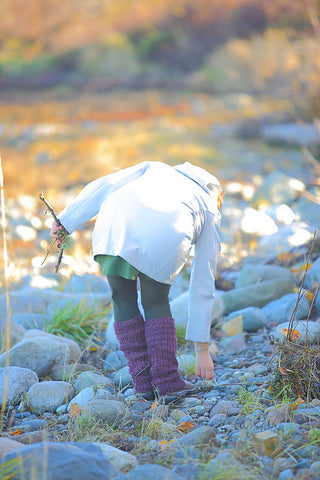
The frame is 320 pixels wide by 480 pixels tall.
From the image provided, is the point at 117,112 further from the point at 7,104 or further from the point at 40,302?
the point at 40,302

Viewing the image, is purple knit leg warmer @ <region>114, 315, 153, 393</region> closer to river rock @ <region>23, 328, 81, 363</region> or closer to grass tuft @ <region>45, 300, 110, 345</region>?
river rock @ <region>23, 328, 81, 363</region>

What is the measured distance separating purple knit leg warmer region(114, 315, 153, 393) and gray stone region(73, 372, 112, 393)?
0.17m

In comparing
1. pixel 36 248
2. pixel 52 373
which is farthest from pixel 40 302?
pixel 36 248

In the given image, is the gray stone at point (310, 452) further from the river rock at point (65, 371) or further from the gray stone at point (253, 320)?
the gray stone at point (253, 320)

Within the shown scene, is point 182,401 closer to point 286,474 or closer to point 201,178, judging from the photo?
point 286,474

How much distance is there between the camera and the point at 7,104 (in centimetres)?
1869

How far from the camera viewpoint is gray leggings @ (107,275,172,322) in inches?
88.8

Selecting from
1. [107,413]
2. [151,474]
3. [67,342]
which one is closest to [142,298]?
[107,413]

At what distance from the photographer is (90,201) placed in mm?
2293

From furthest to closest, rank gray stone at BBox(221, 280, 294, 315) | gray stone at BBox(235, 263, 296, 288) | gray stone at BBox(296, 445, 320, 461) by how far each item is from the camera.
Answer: gray stone at BBox(235, 263, 296, 288) → gray stone at BBox(221, 280, 294, 315) → gray stone at BBox(296, 445, 320, 461)

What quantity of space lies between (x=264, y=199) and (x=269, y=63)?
42.5ft

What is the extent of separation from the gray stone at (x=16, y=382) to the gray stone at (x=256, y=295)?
1.35m

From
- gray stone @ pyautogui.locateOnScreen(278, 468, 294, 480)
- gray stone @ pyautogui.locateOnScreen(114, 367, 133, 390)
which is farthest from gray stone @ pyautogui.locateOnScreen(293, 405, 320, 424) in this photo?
gray stone @ pyautogui.locateOnScreen(114, 367, 133, 390)

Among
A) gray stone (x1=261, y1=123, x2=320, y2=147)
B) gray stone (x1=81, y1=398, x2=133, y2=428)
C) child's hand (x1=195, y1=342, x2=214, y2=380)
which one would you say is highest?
gray stone (x1=261, y1=123, x2=320, y2=147)
